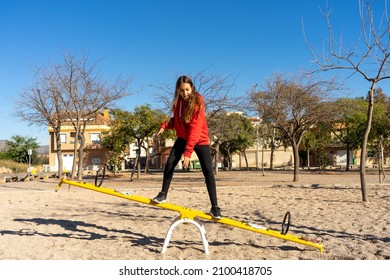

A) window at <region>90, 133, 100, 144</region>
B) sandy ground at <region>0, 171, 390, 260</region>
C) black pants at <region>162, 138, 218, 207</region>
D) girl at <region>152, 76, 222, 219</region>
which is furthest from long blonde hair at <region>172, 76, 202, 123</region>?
window at <region>90, 133, 100, 144</region>

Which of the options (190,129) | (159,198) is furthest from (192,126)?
(159,198)

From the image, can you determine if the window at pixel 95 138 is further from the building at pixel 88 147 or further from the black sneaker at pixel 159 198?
the black sneaker at pixel 159 198

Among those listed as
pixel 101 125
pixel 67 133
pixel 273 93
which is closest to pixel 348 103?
pixel 273 93

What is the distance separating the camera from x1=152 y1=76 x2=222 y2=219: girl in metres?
4.36

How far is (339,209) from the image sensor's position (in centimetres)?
801

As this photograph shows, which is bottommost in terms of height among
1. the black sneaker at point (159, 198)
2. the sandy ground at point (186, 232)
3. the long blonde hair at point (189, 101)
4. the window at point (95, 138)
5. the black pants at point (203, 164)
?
the sandy ground at point (186, 232)

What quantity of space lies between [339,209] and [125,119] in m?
16.8

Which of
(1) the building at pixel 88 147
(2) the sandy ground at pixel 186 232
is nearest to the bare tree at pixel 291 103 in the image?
(2) the sandy ground at pixel 186 232

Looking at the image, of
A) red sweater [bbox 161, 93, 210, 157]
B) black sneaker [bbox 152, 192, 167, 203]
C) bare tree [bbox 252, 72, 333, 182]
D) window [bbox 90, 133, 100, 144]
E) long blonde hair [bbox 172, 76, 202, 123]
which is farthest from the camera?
window [bbox 90, 133, 100, 144]

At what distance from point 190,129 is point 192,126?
0.04 metres

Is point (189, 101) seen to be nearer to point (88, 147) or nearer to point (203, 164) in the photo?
point (203, 164)

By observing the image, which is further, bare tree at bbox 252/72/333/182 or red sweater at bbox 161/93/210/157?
bare tree at bbox 252/72/333/182

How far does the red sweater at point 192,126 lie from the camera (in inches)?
166

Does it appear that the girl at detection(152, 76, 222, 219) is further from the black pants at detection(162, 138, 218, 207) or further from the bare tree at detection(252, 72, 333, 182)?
the bare tree at detection(252, 72, 333, 182)
